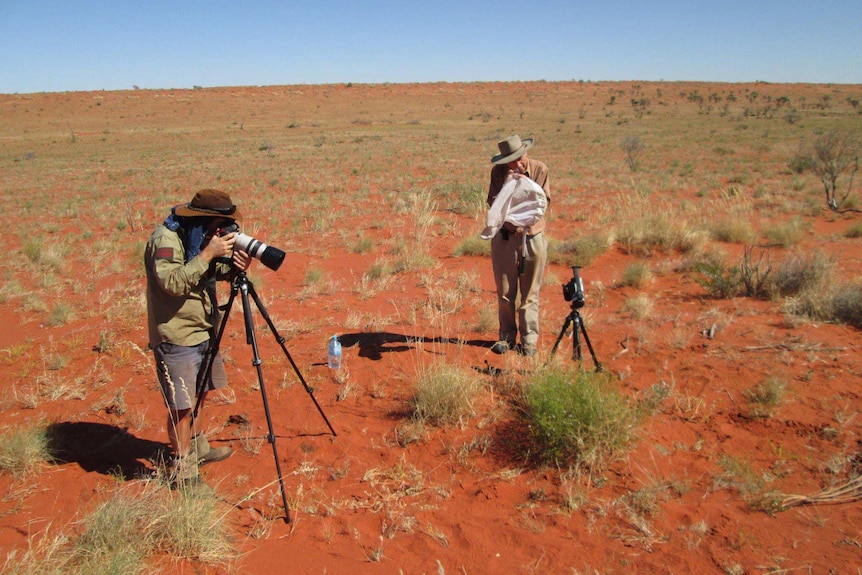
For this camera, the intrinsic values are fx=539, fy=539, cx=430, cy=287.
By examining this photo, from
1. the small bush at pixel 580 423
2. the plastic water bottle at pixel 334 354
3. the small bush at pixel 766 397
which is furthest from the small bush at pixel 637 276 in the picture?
the plastic water bottle at pixel 334 354

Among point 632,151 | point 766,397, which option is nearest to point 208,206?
point 766,397

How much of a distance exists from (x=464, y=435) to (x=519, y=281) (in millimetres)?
1608

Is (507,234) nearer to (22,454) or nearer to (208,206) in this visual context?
(208,206)

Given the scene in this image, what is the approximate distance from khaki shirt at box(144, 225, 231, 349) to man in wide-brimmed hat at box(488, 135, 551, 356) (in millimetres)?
2366

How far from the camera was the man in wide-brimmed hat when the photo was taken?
459cm

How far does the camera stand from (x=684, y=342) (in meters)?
4.94

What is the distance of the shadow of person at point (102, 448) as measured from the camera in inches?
144

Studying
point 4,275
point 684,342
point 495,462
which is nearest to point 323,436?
point 495,462

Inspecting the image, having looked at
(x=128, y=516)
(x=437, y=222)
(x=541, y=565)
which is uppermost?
(x=437, y=222)

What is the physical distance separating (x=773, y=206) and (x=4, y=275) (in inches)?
593

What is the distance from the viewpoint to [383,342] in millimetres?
5355

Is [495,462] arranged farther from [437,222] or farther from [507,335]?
[437,222]

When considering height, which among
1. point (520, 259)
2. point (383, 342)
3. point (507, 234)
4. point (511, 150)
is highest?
point (511, 150)

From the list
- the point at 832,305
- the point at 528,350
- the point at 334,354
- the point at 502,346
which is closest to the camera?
the point at 334,354
